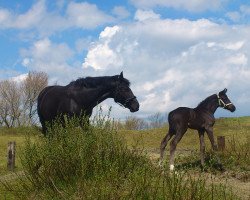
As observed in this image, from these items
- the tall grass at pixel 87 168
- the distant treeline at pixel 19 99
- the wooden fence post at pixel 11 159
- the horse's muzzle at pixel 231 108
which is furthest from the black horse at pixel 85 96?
the distant treeline at pixel 19 99

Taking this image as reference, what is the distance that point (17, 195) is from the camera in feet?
23.5

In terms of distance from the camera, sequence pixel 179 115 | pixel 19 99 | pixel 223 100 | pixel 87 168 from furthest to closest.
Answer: pixel 19 99 < pixel 223 100 < pixel 179 115 < pixel 87 168

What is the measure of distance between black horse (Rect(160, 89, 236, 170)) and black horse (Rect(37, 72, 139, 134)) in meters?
2.19

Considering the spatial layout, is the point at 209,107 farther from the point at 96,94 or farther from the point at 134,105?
the point at 96,94

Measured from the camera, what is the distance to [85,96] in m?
9.74

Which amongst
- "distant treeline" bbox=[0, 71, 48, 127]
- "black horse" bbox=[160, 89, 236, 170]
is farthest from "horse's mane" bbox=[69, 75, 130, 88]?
"distant treeline" bbox=[0, 71, 48, 127]

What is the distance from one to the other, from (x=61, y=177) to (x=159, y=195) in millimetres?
1900

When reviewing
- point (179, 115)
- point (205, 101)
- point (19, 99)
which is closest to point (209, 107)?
point (205, 101)

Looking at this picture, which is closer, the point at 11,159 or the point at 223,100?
the point at 223,100

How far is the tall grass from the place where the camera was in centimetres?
628

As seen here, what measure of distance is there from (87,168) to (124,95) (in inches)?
130

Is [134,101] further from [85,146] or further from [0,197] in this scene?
[0,197]

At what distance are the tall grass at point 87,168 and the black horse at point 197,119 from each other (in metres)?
4.31

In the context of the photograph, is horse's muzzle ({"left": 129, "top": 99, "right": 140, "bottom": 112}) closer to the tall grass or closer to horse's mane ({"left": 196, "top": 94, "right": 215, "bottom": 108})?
the tall grass
